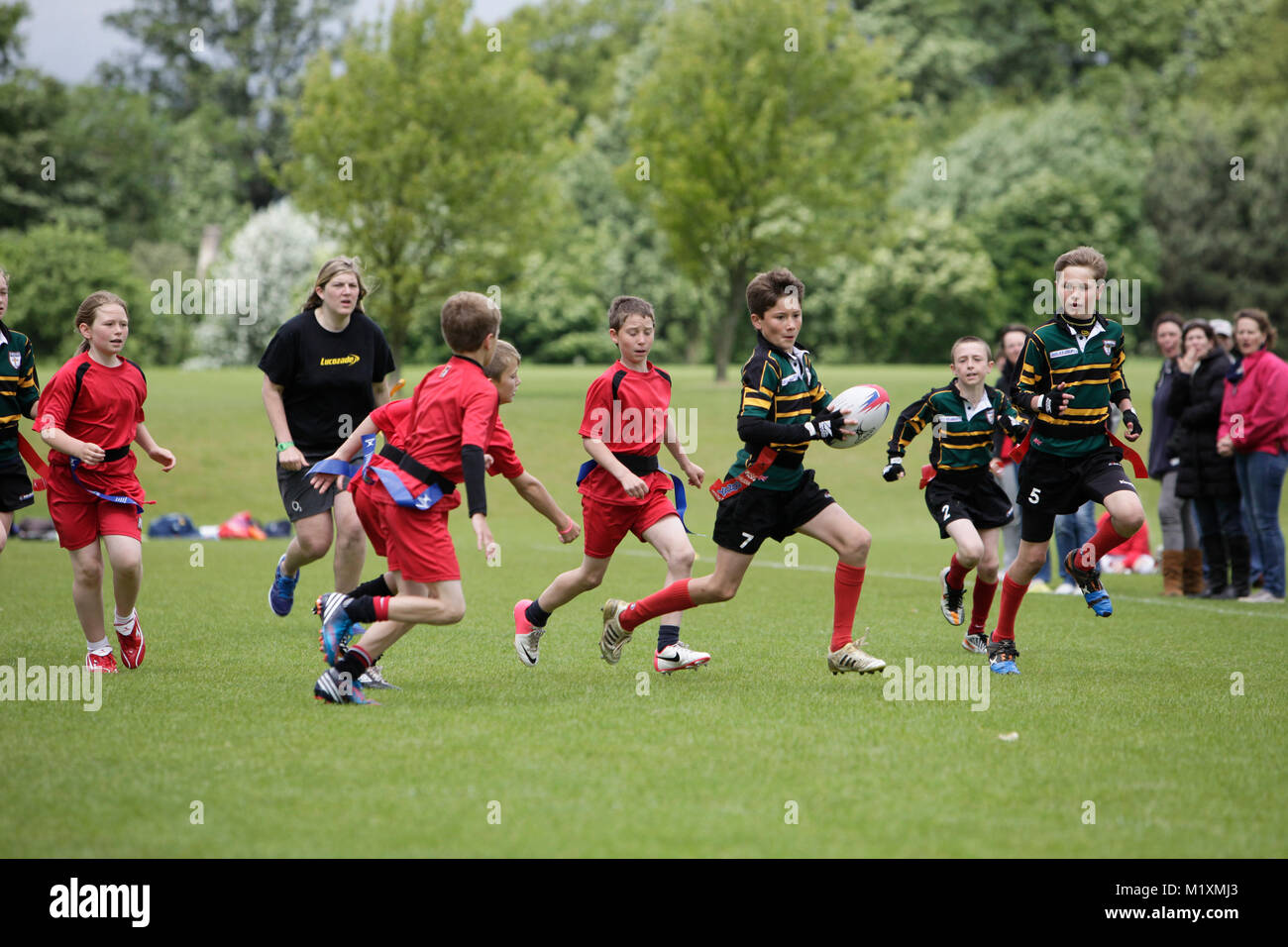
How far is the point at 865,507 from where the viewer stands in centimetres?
2383

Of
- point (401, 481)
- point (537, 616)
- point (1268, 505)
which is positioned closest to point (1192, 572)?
point (1268, 505)

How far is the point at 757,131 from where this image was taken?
31.3 m

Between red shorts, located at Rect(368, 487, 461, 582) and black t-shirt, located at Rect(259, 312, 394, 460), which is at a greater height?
black t-shirt, located at Rect(259, 312, 394, 460)

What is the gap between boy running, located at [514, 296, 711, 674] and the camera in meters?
7.82

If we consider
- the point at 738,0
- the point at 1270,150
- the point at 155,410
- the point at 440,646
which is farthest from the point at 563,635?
the point at 1270,150

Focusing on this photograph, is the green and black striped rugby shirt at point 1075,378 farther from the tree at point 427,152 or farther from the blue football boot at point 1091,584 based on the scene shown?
the tree at point 427,152

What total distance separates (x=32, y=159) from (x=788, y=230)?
3501cm

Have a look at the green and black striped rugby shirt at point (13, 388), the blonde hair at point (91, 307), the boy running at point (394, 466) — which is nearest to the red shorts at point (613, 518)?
the boy running at point (394, 466)

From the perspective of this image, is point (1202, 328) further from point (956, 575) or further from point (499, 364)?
point (499, 364)

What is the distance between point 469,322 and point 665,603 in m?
2.17

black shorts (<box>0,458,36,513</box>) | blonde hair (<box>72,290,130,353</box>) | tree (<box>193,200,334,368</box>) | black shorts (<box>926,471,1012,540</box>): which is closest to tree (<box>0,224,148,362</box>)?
tree (<box>193,200,334,368</box>)

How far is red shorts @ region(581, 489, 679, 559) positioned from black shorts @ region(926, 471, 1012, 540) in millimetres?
2092

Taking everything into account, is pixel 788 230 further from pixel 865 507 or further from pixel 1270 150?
pixel 1270 150

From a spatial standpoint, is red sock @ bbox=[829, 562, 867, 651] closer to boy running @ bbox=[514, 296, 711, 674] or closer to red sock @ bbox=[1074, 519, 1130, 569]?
boy running @ bbox=[514, 296, 711, 674]
